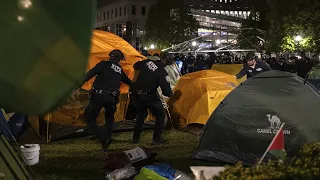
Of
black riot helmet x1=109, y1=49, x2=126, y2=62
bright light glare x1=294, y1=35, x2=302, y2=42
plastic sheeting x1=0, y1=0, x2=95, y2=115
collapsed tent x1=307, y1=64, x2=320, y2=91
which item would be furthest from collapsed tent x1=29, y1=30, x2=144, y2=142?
bright light glare x1=294, y1=35, x2=302, y2=42

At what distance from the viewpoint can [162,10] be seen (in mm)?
56719

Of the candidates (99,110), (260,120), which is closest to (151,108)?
(99,110)

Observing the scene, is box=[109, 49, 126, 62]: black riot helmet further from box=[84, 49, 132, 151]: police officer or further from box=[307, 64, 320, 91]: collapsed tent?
box=[307, 64, 320, 91]: collapsed tent

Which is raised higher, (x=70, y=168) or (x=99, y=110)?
(x=99, y=110)

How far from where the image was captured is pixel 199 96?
30.4ft

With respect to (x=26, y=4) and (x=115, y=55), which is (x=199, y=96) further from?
(x=26, y=4)

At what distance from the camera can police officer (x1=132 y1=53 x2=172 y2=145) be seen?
736 cm

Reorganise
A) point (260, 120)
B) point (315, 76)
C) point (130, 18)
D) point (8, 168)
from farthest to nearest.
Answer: point (130, 18)
point (315, 76)
point (260, 120)
point (8, 168)

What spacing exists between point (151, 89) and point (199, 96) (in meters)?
2.12

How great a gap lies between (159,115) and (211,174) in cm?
435

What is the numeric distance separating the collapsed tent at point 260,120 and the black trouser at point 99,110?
67.0 inches

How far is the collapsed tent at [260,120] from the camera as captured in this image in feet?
18.6

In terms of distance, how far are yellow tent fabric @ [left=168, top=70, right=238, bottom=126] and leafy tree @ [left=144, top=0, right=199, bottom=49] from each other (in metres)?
45.5

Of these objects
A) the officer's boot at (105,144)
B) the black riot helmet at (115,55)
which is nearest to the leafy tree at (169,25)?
the officer's boot at (105,144)
